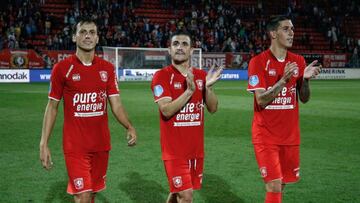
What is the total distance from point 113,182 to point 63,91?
271 cm

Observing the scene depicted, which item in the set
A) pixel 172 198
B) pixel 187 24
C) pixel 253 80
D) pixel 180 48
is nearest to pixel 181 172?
pixel 172 198

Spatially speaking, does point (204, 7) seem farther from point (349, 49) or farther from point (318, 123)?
point (318, 123)

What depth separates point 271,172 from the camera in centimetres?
506

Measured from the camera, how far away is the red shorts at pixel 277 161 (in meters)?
5.07

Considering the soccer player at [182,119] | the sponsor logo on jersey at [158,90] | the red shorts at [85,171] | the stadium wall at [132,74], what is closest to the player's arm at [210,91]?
the soccer player at [182,119]

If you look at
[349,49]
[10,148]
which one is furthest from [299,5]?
[10,148]

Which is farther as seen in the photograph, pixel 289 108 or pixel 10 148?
pixel 10 148

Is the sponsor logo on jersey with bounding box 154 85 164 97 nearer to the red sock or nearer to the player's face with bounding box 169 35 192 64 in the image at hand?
the player's face with bounding box 169 35 192 64

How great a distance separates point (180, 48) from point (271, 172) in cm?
146

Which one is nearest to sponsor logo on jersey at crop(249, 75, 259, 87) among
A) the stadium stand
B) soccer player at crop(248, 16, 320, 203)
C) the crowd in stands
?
soccer player at crop(248, 16, 320, 203)

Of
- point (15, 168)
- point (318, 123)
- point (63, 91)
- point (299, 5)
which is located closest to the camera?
point (63, 91)

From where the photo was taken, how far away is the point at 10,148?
9.65m

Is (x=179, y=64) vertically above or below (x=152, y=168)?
above

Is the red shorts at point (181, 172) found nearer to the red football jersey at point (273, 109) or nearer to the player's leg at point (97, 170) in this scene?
the player's leg at point (97, 170)
